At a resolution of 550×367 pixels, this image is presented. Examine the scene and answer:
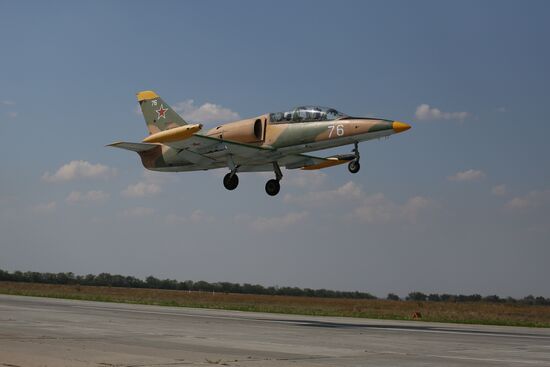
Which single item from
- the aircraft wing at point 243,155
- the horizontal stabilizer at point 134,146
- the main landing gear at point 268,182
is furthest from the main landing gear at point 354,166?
the horizontal stabilizer at point 134,146

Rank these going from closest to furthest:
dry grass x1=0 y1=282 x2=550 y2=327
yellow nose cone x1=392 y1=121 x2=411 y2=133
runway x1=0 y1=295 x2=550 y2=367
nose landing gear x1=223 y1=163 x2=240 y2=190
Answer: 1. runway x1=0 y1=295 x2=550 y2=367
2. yellow nose cone x1=392 y1=121 x2=411 y2=133
3. nose landing gear x1=223 y1=163 x2=240 y2=190
4. dry grass x1=0 y1=282 x2=550 y2=327

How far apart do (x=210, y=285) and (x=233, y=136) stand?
93.9 m

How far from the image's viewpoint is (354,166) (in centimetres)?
3173

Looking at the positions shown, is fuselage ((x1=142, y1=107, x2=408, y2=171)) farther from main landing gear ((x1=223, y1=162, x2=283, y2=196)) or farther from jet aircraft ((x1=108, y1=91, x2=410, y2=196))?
main landing gear ((x1=223, y1=162, x2=283, y2=196))

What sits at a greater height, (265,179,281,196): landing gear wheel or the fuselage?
the fuselage

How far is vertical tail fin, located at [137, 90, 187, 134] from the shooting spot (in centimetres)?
3997

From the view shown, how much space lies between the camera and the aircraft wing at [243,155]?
33.8 meters

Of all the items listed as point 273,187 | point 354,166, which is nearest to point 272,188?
point 273,187

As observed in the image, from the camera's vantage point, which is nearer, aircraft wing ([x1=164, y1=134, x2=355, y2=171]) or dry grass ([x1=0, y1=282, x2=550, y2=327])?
aircraft wing ([x1=164, y1=134, x2=355, y2=171])

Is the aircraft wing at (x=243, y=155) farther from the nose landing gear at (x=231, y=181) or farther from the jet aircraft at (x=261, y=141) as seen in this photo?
the nose landing gear at (x=231, y=181)

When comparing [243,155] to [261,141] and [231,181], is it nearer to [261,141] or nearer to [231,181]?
[261,141]

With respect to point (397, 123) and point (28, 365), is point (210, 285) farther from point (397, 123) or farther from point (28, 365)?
point (28, 365)

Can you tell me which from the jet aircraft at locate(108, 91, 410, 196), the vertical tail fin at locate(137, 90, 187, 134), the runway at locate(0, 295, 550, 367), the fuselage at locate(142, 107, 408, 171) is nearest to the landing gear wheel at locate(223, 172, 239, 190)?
the jet aircraft at locate(108, 91, 410, 196)

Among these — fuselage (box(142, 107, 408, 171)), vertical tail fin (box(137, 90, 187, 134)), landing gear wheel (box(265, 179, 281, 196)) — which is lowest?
landing gear wheel (box(265, 179, 281, 196))
